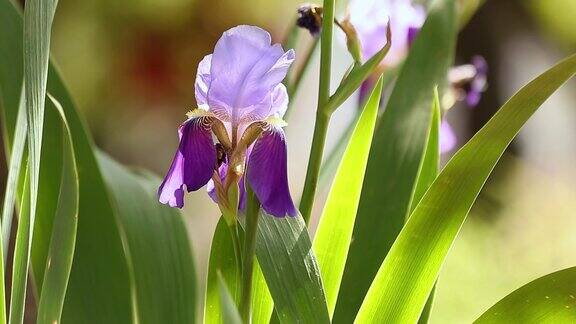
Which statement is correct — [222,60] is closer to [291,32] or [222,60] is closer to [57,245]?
[57,245]

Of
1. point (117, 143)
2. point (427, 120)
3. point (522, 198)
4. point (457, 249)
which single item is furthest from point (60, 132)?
point (522, 198)

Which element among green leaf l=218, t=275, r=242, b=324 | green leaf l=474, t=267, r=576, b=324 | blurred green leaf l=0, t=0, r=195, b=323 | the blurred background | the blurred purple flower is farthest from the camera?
the blurred background

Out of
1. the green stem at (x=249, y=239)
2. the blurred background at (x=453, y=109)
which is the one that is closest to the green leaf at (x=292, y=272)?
the green stem at (x=249, y=239)

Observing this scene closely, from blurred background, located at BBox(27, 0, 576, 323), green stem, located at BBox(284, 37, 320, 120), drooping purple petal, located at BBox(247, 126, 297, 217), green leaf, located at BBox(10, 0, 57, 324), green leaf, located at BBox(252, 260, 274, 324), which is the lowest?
green leaf, located at BBox(252, 260, 274, 324)

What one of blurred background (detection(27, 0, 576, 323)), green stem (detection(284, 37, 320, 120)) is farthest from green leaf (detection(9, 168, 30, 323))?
blurred background (detection(27, 0, 576, 323))

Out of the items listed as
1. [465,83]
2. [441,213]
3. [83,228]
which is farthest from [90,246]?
[465,83]

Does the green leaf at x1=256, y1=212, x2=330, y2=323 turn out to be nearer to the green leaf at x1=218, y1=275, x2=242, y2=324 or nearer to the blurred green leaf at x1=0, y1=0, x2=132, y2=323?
the green leaf at x1=218, y1=275, x2=242, y2=324
